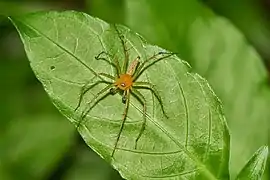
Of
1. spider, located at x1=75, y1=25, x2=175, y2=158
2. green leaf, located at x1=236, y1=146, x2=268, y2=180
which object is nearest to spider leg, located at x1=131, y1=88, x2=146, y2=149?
spider, located at x1=75, y1=25, x2=175, y2=158

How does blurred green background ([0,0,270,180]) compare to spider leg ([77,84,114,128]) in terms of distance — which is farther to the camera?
blurred green background ([0,0,270,180])

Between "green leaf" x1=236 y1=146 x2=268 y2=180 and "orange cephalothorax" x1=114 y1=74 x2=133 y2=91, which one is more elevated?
"green leaf" x1=236 y1=146 x2=268 y2=180

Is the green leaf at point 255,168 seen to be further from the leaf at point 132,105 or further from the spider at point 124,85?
the spider at point 124,85

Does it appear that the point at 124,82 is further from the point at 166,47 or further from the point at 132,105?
the point at 166,47

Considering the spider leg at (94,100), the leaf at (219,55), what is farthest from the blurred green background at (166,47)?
the spider leg at (94,100)

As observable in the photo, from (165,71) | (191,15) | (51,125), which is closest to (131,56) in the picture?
(165,71)

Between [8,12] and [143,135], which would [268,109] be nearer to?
[143,135]

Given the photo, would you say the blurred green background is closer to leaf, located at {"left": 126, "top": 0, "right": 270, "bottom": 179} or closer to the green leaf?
leaf, located at {"left": 126, "top": 0, "right": 270, "bottom": 179}
